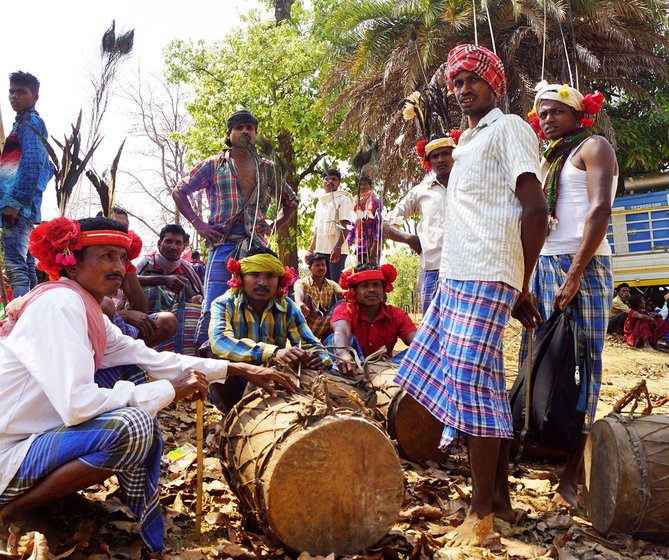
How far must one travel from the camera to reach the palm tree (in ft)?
43.7

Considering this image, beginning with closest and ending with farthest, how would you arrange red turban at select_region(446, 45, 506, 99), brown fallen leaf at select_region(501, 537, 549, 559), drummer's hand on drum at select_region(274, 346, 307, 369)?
brown fallen leaf at select_region(501, 537, 549, 559), red turban at select_region(446, 45, 506, 99), drummer's hand on drum at select_region(274, 346, 307, 369)

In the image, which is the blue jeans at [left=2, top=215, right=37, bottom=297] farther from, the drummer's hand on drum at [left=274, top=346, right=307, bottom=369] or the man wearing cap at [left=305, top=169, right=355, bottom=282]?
the man wearing cap at [left=305, top=169, right=355, bottom=282]

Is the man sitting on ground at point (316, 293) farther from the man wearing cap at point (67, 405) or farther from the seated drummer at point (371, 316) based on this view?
the man wearing cap at point (67, 405)

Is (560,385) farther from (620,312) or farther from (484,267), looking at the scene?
(620,312)

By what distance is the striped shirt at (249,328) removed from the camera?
379 centimetres

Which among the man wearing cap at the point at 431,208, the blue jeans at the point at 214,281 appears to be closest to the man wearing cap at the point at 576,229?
the man wearing cap at the point at 431,208

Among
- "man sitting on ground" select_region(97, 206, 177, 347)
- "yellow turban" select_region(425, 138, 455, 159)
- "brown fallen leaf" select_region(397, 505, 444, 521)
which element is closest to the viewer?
"brown fallen leaf" select_region(397, 505, 444, 521)

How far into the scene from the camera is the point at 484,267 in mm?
2758

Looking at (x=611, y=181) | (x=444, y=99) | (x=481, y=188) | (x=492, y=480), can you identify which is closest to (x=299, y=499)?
(x=492, y=480)

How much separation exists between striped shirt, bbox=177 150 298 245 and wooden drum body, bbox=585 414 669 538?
3.12 metres

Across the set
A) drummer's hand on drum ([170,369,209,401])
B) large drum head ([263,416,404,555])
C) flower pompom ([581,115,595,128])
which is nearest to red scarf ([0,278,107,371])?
drummer's hand on drum ([170,369,209,401])

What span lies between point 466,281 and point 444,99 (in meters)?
3.74

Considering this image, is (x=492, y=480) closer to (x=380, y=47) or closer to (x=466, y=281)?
(x=466, y=281)

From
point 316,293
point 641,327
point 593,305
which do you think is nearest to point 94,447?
point 593,305
